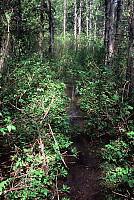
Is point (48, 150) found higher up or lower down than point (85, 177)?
higher up

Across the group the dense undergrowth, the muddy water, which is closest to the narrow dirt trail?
the muddy water

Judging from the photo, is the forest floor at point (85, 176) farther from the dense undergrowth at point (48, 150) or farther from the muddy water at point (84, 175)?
the dense undergrowth at point (48, 150)

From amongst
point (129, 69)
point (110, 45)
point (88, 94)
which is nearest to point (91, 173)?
point (88, 94)

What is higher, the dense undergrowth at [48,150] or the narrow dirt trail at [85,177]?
the dense undergrowth at [48,150]

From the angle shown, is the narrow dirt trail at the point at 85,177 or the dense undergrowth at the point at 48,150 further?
the narrow dirt trail at the point at 85,177

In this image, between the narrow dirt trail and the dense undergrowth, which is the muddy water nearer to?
the narrow dirt trail

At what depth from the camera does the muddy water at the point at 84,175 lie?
2.76m

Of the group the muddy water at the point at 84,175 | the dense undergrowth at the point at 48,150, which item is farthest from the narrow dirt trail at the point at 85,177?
the dense undergrowth at the point at 48,150

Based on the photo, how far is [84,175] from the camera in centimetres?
317

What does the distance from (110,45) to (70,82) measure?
3.50 meters

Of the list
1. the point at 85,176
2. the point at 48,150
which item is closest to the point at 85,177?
the point at 85,176

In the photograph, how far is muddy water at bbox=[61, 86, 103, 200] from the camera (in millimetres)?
2760

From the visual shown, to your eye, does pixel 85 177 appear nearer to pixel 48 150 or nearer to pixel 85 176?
pixel 85 176

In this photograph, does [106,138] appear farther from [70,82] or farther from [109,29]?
[70,82]
